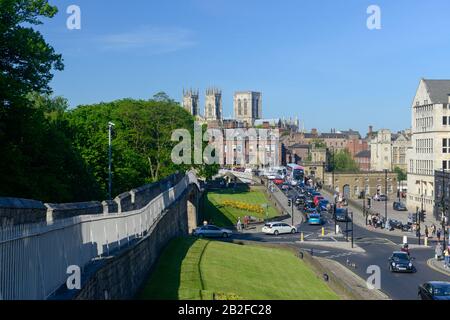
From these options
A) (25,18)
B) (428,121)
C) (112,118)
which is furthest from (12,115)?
(428,121)

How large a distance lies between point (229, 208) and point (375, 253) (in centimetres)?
3530

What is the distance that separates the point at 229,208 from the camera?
82.4 m

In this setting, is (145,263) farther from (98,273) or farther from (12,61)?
(12,61)

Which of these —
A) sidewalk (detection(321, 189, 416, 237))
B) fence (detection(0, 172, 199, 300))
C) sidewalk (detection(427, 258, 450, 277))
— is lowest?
sidewalk (detection(321, 189, 416, 237))

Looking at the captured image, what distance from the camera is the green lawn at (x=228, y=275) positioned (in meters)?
23.0

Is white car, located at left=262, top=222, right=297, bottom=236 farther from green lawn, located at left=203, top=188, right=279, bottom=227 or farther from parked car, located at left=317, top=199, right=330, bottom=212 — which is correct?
parked car, located at left=317, top=199, right=330, bottom=212

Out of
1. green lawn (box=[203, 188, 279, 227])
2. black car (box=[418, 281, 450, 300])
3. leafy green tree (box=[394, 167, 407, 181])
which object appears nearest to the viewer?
black car (box=[418, 281, 450, 300])

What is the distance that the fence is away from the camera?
11.0m

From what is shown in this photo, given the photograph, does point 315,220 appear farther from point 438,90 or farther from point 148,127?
point 438,90

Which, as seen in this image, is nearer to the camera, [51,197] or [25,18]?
[51,197]

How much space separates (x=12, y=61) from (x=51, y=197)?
274 inches

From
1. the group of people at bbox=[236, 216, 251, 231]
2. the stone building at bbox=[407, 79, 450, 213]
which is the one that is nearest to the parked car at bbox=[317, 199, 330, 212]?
the stone building at bbox=[407, 79, 450, 213]

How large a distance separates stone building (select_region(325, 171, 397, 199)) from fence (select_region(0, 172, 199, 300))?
109 metres

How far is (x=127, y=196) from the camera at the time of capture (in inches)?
1115
